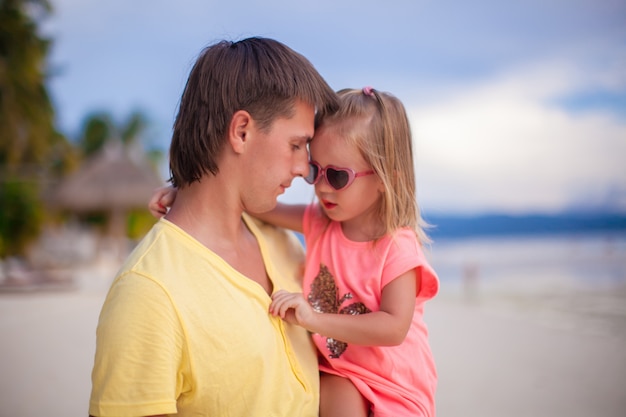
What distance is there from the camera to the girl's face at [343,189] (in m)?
2.18

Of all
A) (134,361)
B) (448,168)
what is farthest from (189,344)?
(448,168)

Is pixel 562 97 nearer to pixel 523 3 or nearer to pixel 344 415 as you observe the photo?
pixel 523 3

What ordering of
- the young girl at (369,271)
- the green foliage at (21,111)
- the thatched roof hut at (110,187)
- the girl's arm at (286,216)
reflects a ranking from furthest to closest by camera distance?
the green foliage at (21,111) < the thatched roof hut at (110,187) < the girl's arm at (286,216) < the young girl at (369,271)

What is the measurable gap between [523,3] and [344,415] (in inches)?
1018

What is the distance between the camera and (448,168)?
33.0m

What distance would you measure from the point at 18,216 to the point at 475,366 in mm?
18850

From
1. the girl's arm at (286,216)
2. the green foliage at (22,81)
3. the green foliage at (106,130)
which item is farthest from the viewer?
the green foliage at (106,130)

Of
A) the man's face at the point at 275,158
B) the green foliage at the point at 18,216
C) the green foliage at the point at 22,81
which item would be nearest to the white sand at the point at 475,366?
the man's face at the point at 275,158

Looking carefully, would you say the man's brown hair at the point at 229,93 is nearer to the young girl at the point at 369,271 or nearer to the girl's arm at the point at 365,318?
the young girl at the point at 369,271

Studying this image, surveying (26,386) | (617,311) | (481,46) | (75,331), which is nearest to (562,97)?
(481,46)

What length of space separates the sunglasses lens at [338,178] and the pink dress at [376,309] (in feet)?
0.84

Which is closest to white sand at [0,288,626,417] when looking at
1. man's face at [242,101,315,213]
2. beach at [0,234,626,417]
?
beach at [0,234,626,417]

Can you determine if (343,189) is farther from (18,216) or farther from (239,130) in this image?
(18,216)

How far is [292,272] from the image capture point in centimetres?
234
